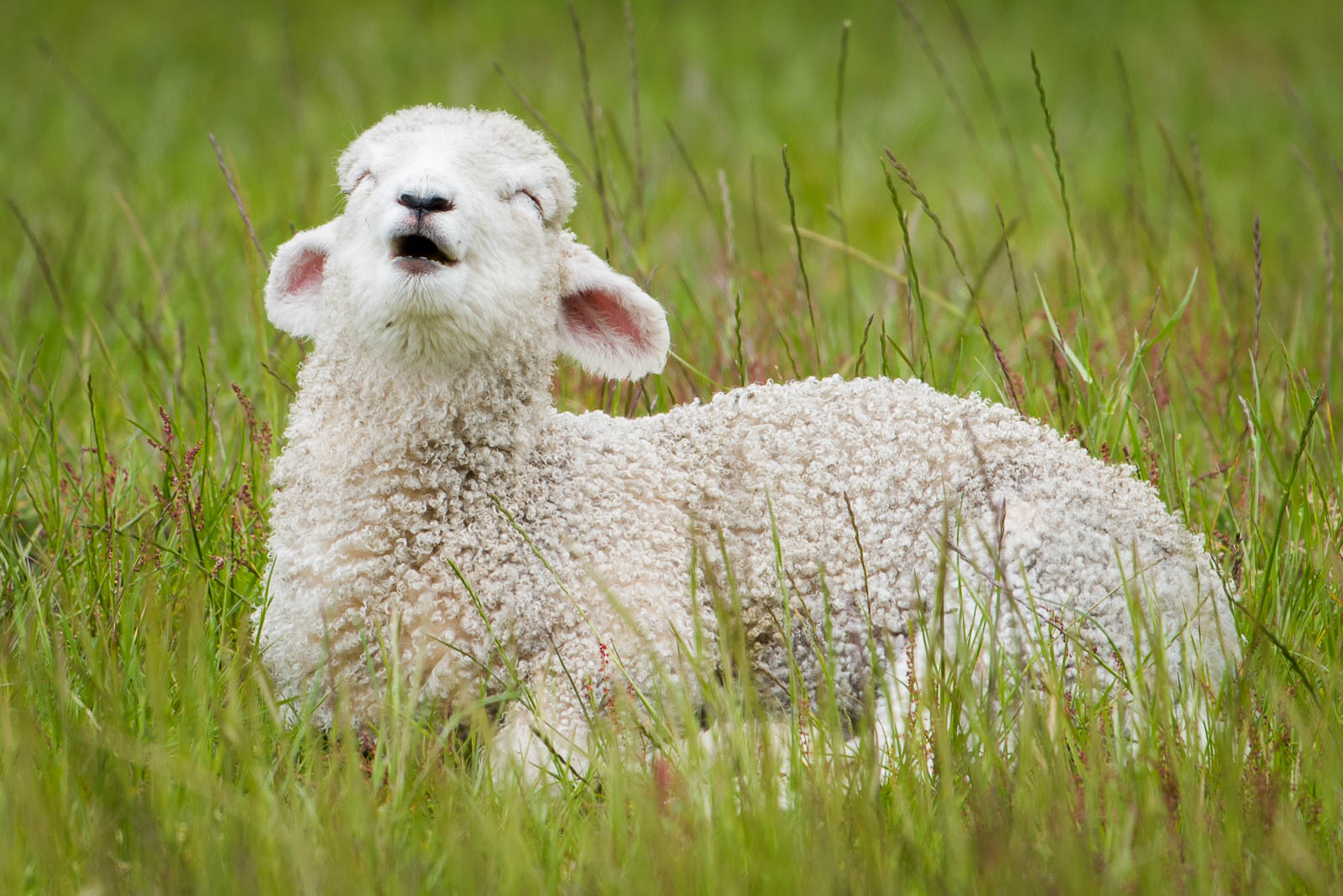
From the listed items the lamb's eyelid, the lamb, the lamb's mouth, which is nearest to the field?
the lamb

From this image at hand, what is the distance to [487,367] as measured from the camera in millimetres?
2545

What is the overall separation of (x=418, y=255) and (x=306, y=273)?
55cm

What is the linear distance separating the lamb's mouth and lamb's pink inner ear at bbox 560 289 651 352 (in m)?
0.41

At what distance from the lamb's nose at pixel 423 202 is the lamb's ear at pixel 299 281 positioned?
0.42m

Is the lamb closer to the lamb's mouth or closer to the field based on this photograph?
the lamb's mouth

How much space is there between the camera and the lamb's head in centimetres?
239

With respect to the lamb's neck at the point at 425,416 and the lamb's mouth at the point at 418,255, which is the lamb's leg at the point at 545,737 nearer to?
the lamb's neck at the point at 425,416

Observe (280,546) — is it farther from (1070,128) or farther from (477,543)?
(1070,128)

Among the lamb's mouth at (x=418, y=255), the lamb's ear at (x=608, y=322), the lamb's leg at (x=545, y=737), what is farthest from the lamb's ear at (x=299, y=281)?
the lamb's leg at (x=545, y=737)

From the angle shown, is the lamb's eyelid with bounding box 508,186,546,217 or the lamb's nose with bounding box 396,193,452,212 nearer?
the lamb's nose with bounding box 396,193,452,212

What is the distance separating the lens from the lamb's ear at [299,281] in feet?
9.10

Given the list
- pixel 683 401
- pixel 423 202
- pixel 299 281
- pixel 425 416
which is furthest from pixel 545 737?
pixel 683 401

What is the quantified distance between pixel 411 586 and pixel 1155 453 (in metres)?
1.72

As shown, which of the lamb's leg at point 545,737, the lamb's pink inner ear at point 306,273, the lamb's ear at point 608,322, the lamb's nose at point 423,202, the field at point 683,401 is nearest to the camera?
the field at point 683,401
